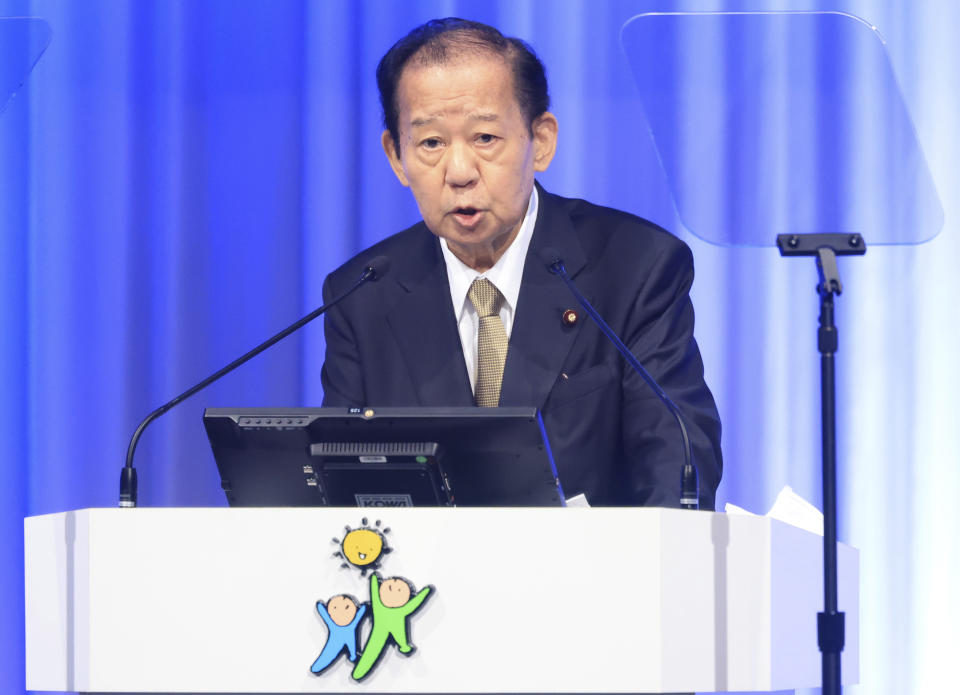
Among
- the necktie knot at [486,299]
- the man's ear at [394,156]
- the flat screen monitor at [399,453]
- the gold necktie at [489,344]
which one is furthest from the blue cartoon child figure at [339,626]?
the man's ear at [394,156]

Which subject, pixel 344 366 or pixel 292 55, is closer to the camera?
pixel 344 366

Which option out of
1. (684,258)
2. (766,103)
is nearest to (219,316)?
(684,258)

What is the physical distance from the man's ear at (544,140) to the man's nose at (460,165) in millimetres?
212

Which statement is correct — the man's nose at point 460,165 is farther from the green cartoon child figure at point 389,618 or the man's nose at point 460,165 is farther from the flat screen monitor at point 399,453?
the green cartoon child figure at point 389,618

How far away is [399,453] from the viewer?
1442mm

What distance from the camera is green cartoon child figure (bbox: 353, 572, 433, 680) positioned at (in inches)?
50.6

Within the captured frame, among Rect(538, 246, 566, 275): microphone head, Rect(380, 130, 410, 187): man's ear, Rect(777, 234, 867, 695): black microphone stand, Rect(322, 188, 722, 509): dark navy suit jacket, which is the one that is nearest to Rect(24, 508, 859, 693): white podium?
Rect(777, 234, 867, 695): black microphone stand

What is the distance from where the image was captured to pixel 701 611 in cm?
129

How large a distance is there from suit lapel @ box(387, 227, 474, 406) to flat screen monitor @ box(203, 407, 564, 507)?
2.32ft

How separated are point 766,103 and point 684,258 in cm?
33

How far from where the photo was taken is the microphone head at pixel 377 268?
1817 mm

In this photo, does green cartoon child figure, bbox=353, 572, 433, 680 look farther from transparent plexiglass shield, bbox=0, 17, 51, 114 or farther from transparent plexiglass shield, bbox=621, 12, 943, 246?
transparent plexiglass shield, bbox=0, 17, 51, 114

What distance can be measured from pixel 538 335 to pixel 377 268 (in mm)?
459

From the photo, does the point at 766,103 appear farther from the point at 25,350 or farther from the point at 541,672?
the point at 25,350
